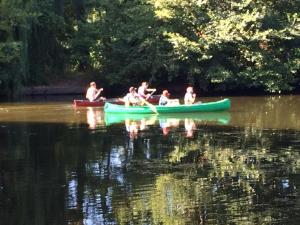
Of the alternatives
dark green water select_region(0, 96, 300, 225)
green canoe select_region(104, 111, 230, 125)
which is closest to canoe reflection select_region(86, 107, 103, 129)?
dark green water select_region(0, 96, 300, 225)

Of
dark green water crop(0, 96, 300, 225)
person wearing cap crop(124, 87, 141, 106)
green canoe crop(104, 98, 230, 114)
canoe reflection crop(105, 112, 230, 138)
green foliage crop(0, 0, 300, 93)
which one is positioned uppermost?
green foliage crop(0, 0, 300, 93)

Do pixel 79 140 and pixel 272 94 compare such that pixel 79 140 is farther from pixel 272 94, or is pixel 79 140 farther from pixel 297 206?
pixel 272 94

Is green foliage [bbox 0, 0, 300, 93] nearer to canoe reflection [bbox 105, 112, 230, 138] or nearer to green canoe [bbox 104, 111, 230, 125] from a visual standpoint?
green canoe [bbox 104, 111, 230, 125]

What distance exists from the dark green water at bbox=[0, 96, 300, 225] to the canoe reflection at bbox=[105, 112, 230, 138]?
0.04 m

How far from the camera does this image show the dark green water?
9.03 metres

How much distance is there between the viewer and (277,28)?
3319 centimetres

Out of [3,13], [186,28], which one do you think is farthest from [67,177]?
[186,28]

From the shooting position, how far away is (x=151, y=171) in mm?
12109

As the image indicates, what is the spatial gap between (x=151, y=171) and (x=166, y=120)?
9543mm

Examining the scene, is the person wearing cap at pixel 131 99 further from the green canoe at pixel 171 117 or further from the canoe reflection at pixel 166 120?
the canoe reflection at pixel 166 120

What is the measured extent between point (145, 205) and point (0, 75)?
2355cm

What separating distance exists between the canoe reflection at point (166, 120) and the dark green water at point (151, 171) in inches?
1.5

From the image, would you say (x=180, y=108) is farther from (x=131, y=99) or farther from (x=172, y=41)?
(x=172, y=41)

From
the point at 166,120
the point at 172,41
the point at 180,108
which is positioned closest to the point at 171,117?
the point at 166,120
